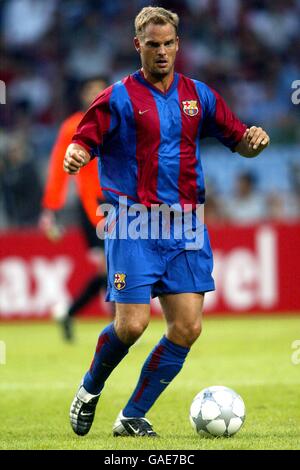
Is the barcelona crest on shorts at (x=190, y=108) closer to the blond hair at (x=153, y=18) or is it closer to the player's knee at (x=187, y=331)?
the blond hair at (x=153, y=18)

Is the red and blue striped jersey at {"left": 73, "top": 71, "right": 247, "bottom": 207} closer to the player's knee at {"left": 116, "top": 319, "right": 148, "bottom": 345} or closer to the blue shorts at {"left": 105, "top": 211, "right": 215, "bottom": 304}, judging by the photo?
the blue shorts at {"left": 105, "top": 211, "right": 215, "bottom": 304}

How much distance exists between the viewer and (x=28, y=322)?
13.9 m

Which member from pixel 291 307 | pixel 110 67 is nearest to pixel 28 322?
pixel 291 307

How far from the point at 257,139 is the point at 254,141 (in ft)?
0.08

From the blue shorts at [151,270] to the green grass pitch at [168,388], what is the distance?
30.0 inches

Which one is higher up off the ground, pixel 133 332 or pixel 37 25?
pixel 37 25

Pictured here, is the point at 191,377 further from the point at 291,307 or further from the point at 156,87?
the point at 291,307

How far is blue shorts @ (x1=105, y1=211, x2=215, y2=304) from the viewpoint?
5.70m

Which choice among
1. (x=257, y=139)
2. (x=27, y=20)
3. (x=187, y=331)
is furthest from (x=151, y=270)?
(x=27, y=20)

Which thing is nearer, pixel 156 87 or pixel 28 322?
pixel 156 87

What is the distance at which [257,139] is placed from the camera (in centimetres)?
588

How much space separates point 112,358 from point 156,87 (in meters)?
1.46

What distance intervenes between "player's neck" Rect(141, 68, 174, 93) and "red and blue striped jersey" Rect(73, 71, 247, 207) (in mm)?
21

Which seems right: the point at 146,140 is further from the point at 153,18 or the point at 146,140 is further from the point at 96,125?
the point at 153,18
